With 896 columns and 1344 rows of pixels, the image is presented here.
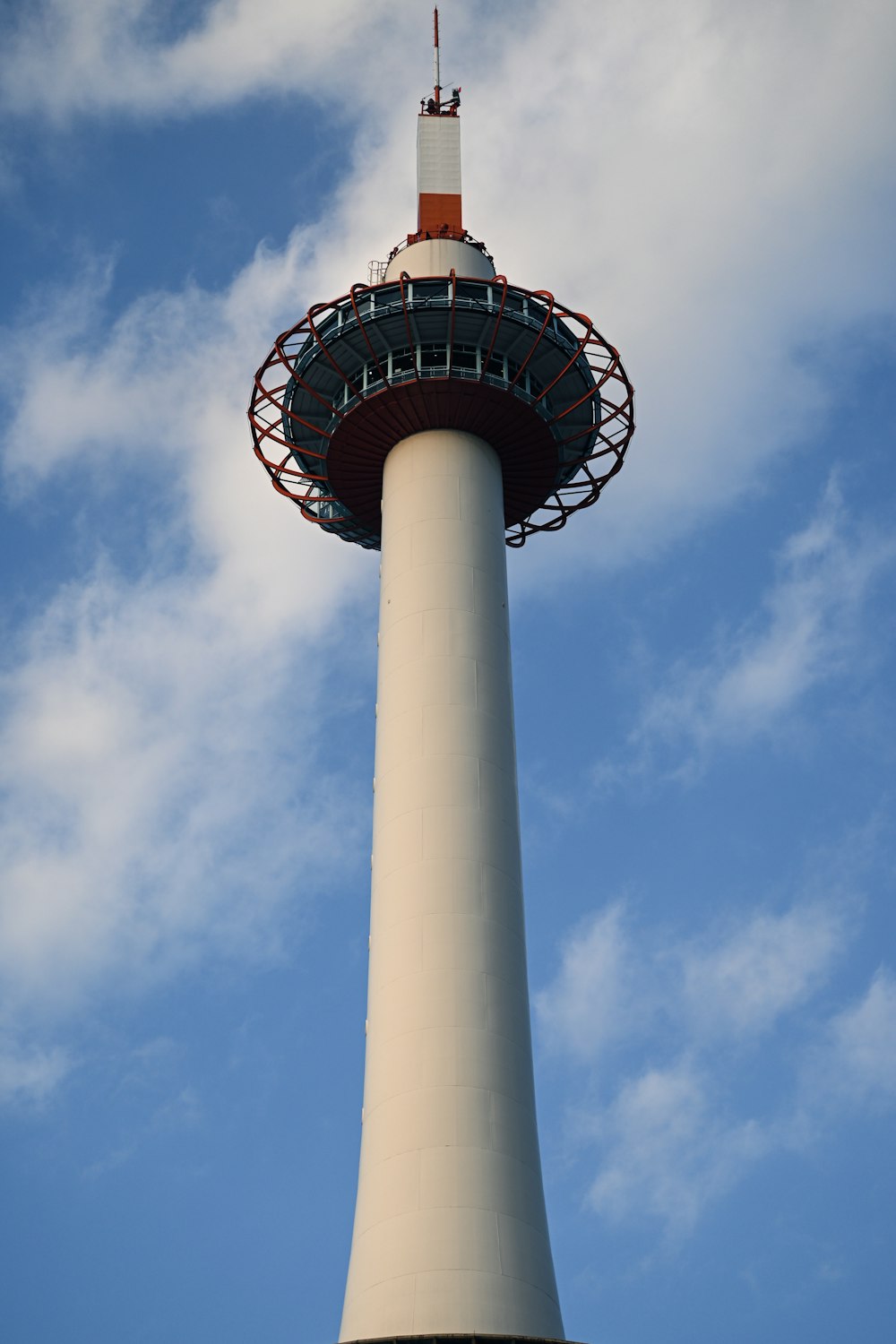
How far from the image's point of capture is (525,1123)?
1834 inches

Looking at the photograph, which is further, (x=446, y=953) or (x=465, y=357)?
(x=465, y=357)

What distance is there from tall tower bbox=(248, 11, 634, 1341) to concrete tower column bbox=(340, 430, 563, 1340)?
7cm

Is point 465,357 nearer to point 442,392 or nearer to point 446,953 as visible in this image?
point 442,392

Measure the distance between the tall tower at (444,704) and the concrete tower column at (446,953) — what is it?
68mm

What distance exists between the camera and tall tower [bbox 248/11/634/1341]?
144 ft

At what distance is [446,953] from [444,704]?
357 inches

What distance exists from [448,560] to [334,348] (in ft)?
34.7

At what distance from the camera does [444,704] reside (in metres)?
53.4

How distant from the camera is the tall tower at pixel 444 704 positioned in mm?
43750

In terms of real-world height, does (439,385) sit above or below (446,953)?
above

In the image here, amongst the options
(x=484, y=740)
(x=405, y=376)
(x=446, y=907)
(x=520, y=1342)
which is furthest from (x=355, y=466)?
(x=520, y=1342)

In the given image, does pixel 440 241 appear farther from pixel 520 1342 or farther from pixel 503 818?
pixel 520 1342

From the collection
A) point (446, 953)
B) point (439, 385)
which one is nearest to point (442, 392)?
point (439, 385)

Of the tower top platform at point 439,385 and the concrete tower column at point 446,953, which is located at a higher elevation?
the tower top platform at point 439,385
